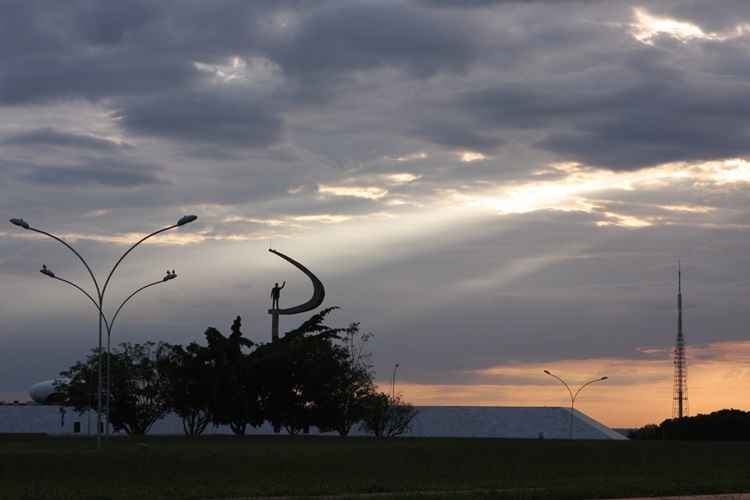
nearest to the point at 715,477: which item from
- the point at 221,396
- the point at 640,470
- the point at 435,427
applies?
the point at 640,470

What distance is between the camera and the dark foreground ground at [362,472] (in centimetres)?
3438

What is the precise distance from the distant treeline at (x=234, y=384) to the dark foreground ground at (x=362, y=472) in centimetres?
3974

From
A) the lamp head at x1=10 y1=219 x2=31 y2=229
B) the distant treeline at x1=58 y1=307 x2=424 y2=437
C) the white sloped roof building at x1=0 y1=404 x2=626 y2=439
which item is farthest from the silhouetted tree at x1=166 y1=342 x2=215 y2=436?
the lamp head at x1=10 y1=219 x2=31 y2=229

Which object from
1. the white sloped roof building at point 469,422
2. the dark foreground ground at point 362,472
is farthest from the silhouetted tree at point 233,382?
the dark foreground ground at point 362,472

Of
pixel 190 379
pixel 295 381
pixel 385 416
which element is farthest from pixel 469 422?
pixel 190 379

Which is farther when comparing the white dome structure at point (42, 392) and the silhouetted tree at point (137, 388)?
the white dome structure at point (42, 392)

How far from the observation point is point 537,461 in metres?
58.2

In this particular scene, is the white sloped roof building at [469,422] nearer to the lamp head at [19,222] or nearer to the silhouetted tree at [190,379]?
the silhouetted tree at [190,379]

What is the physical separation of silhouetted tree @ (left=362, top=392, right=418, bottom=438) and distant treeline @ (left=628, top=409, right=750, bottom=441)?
28.7 metres

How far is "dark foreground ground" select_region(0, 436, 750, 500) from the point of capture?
34375mm

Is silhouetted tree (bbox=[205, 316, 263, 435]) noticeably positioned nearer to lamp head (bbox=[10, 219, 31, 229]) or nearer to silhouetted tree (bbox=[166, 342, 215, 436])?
silhouetted tree (bbox=[166, 342, 215, 436])

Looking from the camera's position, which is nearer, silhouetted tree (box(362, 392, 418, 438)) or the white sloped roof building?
silhouetted tree (box(362, 392, 418, 438))

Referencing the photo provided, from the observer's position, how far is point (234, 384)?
10731 centimetres

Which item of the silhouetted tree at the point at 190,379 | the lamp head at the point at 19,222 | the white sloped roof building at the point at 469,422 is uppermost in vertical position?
the lamp head at the point at 19,222
